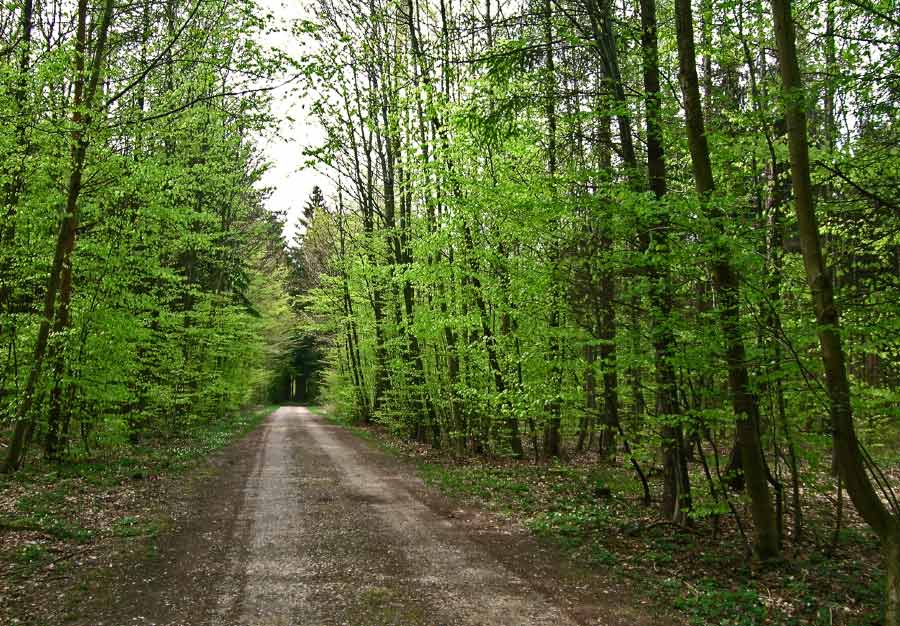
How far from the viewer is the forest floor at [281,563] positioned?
17.7 ft

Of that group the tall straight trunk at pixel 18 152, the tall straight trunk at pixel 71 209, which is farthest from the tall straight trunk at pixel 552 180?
the tall straight trunk at pixel 18 152

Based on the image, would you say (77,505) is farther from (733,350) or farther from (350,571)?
(733,350)

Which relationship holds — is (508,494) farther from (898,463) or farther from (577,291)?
(898,463)

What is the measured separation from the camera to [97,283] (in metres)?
12.0

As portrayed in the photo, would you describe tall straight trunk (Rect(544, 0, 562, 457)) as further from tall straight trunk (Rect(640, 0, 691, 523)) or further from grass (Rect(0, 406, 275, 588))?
grass (Rect(0, 406, 275, 588))

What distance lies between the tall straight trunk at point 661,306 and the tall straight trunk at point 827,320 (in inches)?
52.0

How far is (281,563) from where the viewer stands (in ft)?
22.3

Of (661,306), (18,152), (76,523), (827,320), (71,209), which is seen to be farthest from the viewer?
(71,209)

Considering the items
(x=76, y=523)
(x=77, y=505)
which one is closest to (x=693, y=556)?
(x=76, y=523)

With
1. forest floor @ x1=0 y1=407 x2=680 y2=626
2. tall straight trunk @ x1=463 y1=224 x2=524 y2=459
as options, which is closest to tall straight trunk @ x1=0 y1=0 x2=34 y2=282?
forest floor @ x1=0 y1=407 x2=680 y2=626

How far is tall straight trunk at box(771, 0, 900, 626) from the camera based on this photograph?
16.5 feet

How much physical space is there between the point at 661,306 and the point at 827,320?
2115 millimetres

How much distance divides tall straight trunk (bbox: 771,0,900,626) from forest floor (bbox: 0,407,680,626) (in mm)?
2052

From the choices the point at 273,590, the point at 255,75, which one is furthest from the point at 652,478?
the point at 255,75
